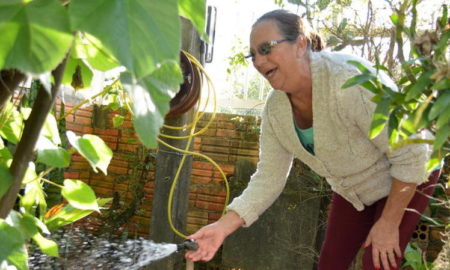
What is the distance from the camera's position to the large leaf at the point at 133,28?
1.20 feet

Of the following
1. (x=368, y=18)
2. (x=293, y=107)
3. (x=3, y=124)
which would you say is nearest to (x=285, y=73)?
(x=293, y=107)

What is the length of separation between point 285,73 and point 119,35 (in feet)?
5.50

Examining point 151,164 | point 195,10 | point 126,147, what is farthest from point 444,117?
point 126,147

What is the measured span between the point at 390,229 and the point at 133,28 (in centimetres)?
167

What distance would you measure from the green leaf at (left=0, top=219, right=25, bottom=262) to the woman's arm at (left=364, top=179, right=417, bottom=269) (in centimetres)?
145

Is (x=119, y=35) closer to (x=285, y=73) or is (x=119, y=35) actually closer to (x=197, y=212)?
(x=285, y=73)

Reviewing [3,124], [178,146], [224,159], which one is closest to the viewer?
[3,124]

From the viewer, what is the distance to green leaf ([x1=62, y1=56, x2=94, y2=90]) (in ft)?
2.57

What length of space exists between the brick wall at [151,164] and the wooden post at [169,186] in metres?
1.64

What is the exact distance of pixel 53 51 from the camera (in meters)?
0.37

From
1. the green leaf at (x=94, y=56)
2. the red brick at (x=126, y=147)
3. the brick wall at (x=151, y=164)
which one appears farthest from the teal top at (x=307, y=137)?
the red brick at (x=126, y=147)

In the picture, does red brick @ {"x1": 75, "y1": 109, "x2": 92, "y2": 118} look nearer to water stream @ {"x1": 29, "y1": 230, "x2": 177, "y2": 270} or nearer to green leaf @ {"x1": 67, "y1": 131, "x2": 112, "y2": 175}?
water stream @ {"x1": 29, "y1": 230, "x2": 177, "y2": 270}

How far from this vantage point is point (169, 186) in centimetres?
290

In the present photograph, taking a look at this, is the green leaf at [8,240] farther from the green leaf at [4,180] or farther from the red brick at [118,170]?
the red brick at [118,170]
